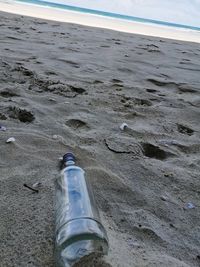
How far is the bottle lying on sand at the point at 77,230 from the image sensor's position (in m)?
1.17

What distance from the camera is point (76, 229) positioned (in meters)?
1.19

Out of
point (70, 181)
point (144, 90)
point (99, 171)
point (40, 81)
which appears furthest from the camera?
point (144, 90)

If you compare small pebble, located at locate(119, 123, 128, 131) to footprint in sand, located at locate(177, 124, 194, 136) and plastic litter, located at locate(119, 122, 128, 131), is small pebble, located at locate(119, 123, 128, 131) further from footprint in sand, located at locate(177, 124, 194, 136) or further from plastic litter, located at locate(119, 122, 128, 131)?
footprint in sand, located at locate(177, 124, 194, 136)

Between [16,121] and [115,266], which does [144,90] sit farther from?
[115,266]

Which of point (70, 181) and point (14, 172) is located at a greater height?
point (70, 181)

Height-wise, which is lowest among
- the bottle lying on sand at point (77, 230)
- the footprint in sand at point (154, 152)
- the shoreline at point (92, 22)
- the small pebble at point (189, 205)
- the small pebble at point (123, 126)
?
the shoreline at point (92, 22)

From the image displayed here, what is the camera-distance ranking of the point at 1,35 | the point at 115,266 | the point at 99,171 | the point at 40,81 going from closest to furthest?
the point at 115,266
the point at 99,171
the point at 40,81
the point at 1,35

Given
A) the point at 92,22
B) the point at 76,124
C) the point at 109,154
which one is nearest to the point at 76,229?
the point at 109,154

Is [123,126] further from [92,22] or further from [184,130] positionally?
[92,22]

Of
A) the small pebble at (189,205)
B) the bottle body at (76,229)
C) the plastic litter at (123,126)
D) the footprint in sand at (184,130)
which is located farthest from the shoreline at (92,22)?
the bottle body at (76,229)

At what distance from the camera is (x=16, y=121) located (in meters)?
2.34

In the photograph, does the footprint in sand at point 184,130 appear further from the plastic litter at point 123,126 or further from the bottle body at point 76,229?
the bottle body at point 76,229

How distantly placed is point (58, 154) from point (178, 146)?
0.82 metres

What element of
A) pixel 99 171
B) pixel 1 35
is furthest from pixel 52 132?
pixel 1 35
